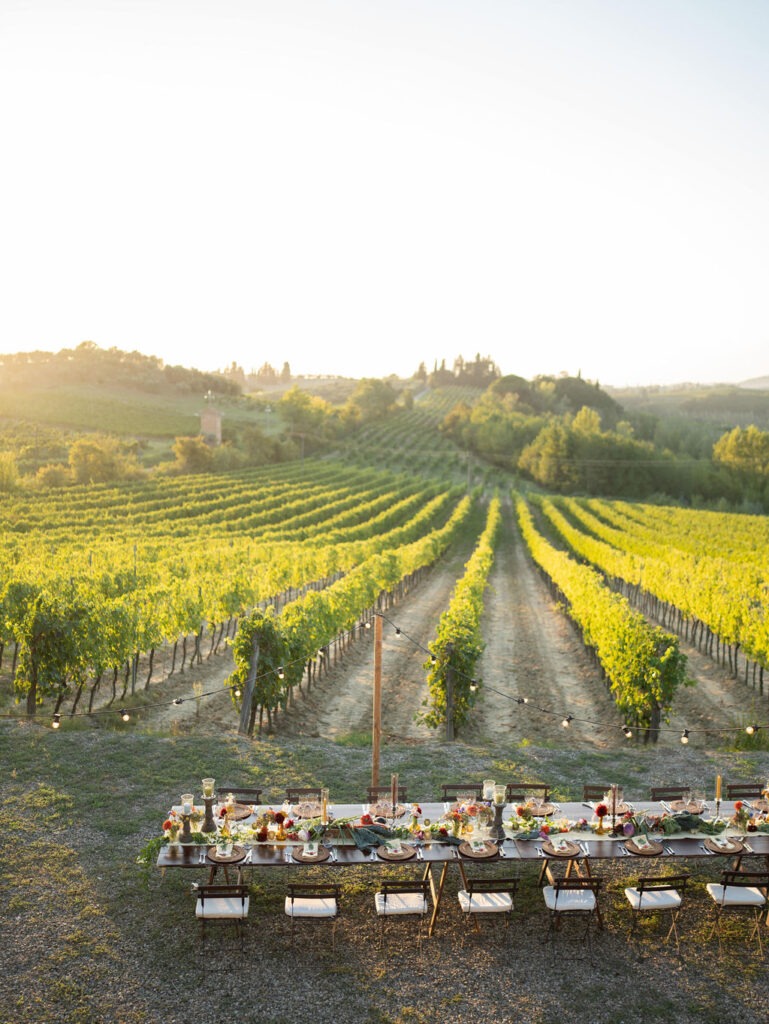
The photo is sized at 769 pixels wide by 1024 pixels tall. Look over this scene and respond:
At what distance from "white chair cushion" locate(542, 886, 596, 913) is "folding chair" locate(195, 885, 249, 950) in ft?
10.6

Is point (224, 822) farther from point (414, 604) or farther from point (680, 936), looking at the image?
point (414, 604)

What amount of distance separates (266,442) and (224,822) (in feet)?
251

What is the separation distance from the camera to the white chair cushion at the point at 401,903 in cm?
788

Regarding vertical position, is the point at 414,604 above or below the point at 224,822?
below

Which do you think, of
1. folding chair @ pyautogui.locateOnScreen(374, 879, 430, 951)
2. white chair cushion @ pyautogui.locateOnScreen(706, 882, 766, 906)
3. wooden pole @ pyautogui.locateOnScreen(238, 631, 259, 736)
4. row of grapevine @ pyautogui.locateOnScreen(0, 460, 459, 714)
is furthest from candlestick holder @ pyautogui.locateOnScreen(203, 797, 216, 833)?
row of grapevine @ pyautogui.locateOnScreen(0, 460, 459, 714)

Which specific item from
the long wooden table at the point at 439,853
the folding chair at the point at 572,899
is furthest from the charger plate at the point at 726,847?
the folding chair at the point at 572,899

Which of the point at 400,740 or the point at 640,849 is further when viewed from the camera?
the point at 400,740

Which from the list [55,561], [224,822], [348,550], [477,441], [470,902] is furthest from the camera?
[477,441]

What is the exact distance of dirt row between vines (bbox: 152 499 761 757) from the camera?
16.8 meters

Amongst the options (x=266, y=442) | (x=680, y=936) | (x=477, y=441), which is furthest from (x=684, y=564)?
(x=477, y=441)

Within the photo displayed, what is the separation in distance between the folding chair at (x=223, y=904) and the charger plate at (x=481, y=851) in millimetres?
2340

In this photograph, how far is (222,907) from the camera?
26.0 feet

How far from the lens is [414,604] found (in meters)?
31.0

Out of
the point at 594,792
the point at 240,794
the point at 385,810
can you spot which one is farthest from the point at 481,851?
the point at 240,794
